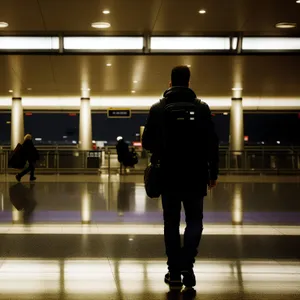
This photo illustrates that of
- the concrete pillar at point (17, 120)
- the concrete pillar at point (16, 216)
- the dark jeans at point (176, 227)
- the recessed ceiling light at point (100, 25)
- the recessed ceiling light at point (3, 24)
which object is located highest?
the recessed ceiling light at point (3, 24)

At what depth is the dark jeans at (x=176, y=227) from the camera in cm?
532

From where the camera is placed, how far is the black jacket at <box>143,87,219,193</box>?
530 centimetres

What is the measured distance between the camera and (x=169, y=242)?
5.38 meters

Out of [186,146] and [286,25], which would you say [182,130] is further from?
[286,25]

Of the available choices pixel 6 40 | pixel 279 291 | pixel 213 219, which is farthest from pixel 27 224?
pixel 6 40

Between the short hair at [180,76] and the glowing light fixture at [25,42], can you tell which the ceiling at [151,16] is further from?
the short hair at [180,76]

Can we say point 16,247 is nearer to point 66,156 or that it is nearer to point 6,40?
point 6,40

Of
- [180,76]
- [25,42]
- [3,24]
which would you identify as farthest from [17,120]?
[180,76]

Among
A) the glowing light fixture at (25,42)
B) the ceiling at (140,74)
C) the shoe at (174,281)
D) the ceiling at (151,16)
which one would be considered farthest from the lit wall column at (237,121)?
the shoe at (174,281)

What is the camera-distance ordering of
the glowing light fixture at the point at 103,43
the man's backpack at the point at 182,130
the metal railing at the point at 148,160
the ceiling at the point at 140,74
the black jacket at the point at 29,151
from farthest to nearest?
the metal railing at the point at 148,160
the black jacket at the point at 29,151
the ceiling at the point at 140,74
the glowing light fixture at the point at 103,43
the man's backpack at the point at 182,130

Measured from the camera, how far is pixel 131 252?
6.87 m

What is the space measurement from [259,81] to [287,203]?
1235cm

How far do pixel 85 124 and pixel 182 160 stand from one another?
2755 cm

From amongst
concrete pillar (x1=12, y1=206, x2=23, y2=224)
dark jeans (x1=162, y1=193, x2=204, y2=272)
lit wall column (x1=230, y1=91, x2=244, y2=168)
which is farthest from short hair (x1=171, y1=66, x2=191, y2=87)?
lit wall column (x1=230, y1=91, x2=244, y2=168)
